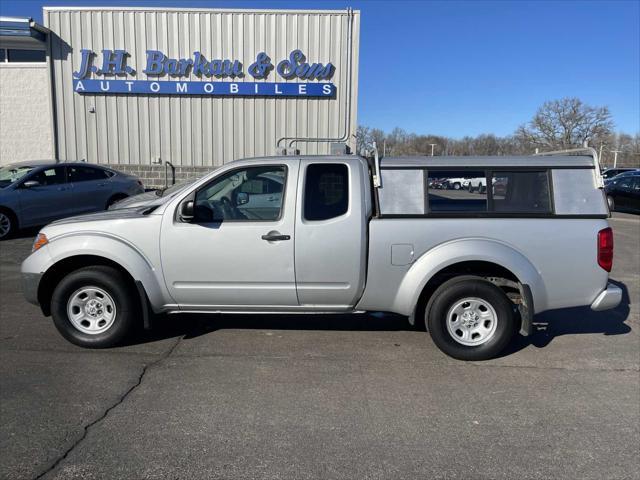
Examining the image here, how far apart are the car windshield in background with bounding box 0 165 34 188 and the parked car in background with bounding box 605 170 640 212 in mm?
17209

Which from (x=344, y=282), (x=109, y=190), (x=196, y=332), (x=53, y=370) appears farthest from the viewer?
(x=109, y=190)

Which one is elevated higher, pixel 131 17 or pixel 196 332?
pixel 131 17

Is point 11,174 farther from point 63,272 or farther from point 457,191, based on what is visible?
point 457,191

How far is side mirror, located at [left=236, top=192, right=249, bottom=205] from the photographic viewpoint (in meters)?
4.70

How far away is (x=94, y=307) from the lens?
15.4 ft

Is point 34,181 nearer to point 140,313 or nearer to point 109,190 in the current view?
point 109,190

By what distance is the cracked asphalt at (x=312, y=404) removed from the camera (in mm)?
2936

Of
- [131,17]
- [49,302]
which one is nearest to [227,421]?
[49,302]

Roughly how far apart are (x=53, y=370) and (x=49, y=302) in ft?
3.00

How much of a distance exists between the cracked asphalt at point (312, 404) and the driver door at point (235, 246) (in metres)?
0.54

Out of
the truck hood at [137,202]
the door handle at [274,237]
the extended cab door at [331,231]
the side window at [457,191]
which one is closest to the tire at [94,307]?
the truck hood at [137,202]

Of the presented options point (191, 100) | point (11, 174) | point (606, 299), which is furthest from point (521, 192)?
point (191, 100)

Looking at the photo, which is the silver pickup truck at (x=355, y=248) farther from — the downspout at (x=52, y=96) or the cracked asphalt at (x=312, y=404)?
the downspout at (x=52, y=96)

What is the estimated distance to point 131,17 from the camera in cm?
1532
